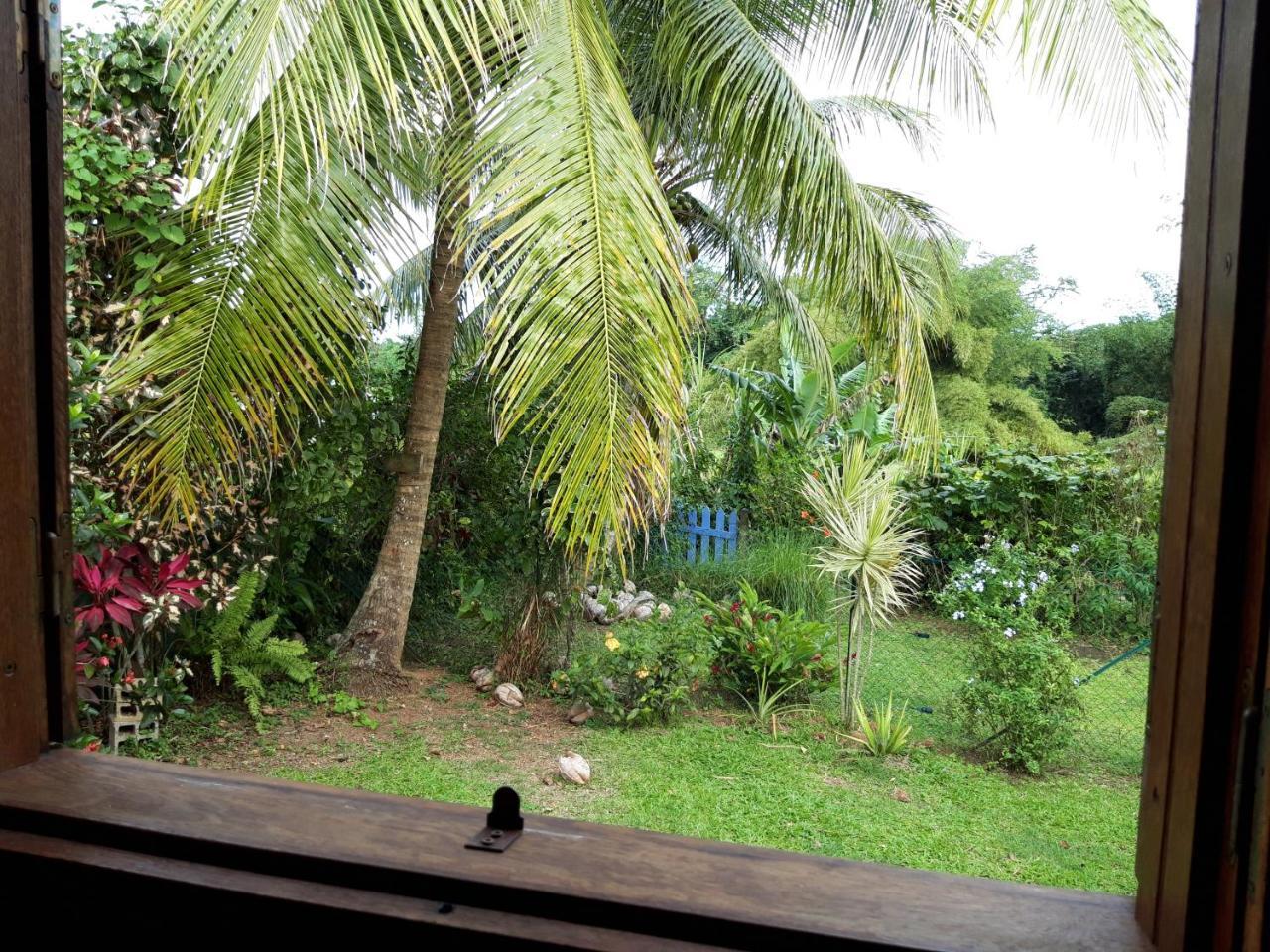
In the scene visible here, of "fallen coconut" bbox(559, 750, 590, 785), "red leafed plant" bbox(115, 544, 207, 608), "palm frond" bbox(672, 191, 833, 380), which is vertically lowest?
Answer: "fallen coconut" bbox(559, 750, 590, 785)

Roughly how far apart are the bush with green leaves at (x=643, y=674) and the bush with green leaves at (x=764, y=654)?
0.65 feet

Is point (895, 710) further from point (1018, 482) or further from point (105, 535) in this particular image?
point (105, 535)

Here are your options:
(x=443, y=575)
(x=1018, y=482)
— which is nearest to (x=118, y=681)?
(x=443, y=575)

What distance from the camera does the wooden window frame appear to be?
16.6 inches

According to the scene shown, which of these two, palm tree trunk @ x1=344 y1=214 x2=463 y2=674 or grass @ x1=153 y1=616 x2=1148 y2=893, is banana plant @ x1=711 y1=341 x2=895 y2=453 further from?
palm tree trunk @ x1=344 y1=214 x2=463 y2=674

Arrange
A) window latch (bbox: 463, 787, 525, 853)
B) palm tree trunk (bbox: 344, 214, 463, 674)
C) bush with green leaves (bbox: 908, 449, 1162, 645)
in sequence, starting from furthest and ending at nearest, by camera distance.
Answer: bush with green leaves (bbox: 908, 449, 1162, 645)
palm tree trunk (bbox: 344, 214, 463, 674)
window latch (bbox: 463, 787, 525, 853)

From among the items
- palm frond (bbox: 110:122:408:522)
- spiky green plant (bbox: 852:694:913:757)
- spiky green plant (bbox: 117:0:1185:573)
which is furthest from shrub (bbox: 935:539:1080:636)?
palm frond (bbox: 110:122:408:522)

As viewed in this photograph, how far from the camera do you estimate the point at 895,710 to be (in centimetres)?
461

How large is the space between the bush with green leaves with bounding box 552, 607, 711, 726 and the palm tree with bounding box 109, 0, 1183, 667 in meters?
1.30

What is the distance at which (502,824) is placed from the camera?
1.96ft

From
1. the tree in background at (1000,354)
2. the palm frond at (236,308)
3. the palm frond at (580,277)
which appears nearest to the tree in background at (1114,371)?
the tree in background at (1000,354)

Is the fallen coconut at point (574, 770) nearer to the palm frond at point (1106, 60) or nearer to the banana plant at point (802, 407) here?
the palm frond at point (1106, 60)

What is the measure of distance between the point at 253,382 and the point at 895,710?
3349mm

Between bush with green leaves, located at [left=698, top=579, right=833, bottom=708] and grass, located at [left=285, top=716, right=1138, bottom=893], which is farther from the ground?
bush with green leaves, located at [left=698, top=579, right=833, bottom=708]
